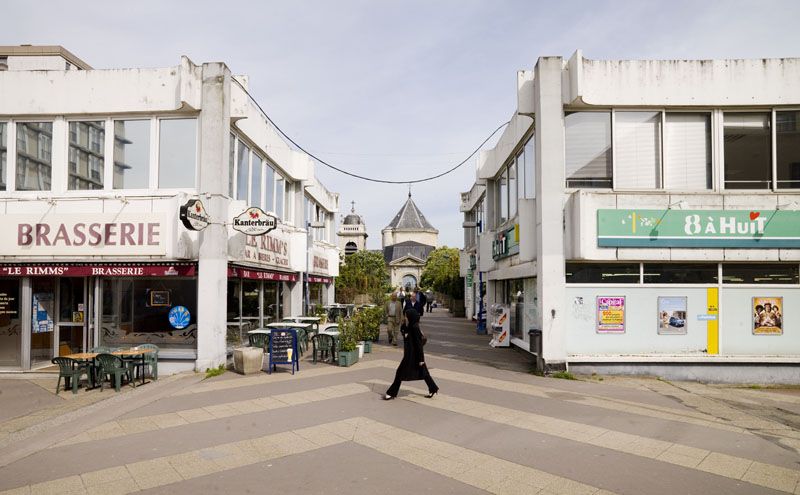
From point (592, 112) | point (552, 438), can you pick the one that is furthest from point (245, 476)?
point (592, 112)

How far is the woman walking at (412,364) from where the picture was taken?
954 centimetres

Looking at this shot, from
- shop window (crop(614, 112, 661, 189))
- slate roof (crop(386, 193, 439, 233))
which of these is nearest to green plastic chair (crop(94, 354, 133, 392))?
shop window (crop(614, 112, 661, 189))

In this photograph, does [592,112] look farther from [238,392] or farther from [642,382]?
[238,392]

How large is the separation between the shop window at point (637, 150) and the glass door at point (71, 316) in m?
13.0

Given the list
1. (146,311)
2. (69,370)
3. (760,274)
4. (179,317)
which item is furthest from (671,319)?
(69,370)

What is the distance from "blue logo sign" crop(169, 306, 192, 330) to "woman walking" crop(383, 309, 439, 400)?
18.7 ft

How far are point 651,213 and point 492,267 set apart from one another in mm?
8459

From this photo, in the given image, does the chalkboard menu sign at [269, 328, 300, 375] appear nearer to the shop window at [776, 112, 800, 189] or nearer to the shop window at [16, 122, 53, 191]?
the shop window at [16, 122, 53, 191]

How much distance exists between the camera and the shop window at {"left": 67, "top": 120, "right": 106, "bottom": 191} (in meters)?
13.1

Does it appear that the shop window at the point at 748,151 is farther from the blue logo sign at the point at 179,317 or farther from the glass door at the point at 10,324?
the glass door at the point at 10,324

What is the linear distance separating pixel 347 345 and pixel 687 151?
361 inches

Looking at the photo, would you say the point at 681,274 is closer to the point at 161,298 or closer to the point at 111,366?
the point at 161,298

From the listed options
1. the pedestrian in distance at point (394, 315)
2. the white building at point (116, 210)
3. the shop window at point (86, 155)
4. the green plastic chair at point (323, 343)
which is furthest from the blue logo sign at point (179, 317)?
the pedestrian in distance at point (394, 315)

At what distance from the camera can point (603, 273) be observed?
40.9ft
